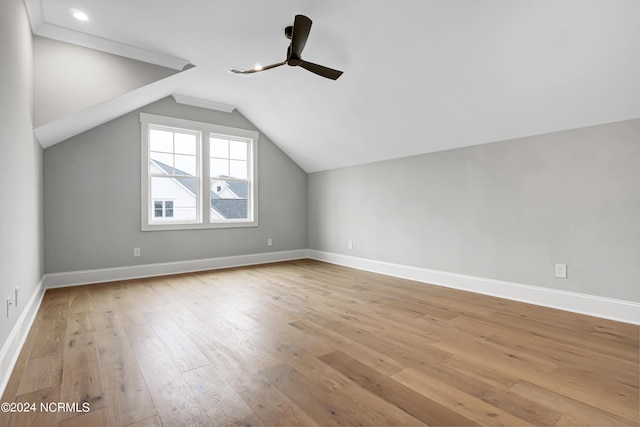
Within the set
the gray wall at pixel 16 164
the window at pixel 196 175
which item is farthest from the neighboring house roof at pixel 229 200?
the gray wall at pixel 16 164

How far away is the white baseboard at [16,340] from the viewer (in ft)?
5.75

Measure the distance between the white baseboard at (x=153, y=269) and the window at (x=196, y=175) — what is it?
574mm

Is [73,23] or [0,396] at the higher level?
[73,23]

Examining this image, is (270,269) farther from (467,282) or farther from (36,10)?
(36,10)

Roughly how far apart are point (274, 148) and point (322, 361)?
4593 mm

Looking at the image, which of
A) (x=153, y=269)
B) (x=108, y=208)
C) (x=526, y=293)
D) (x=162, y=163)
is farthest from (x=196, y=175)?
(x=526, y=293)

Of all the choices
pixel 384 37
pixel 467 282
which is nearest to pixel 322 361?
pixel 467 282

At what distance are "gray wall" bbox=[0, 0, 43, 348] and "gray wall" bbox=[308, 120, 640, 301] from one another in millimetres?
4092

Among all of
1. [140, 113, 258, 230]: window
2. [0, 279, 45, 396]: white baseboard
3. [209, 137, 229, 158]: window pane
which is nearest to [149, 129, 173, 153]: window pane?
[140, 113, 258, 230]: window

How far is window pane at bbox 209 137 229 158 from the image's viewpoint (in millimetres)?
5305

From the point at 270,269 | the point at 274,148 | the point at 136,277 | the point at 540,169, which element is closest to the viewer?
the point at 540,169

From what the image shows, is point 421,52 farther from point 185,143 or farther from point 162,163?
point 162,163

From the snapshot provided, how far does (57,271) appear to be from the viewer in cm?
393

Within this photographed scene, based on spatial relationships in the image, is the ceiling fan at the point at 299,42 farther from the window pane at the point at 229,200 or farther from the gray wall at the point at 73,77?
the window pane at the point at 229,200
